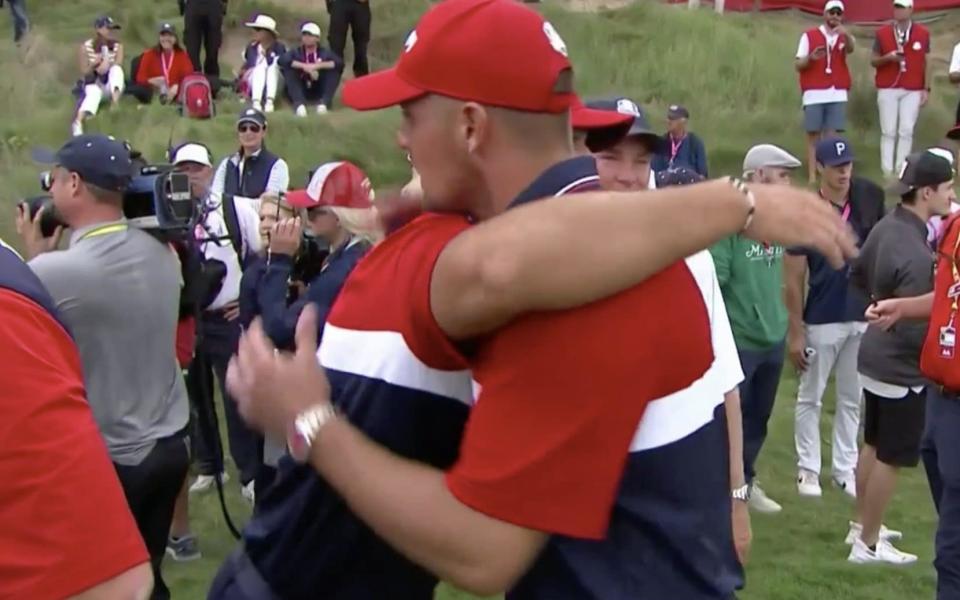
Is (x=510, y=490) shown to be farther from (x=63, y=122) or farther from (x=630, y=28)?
(x=630, y=28)

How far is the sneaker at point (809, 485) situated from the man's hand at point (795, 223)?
624cm

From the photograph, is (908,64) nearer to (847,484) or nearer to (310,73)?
(310,73)

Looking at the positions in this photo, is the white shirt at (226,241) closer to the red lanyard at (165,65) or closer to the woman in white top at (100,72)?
the woman in white top at (100,72)

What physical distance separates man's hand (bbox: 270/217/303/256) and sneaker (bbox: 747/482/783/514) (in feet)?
10.3

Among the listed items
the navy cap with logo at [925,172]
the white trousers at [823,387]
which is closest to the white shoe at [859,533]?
the white trousers at [823,387]

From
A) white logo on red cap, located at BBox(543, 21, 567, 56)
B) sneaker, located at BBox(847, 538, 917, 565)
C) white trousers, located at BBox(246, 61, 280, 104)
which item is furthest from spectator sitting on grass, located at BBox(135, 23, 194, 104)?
white logo on red cap, located at BBox(543, 21, 567, 56)

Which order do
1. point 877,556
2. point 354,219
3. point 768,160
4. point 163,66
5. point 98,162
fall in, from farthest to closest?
1. point 163,66
2. point 768,160
3. point 877,556
4. point 354,219
5. point 98,162

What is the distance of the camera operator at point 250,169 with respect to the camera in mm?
9039

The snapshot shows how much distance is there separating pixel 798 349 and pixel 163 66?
9.49 metres

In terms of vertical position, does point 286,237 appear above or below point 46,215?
below

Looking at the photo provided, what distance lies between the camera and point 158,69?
15.1m

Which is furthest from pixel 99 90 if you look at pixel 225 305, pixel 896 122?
pixel 896 122

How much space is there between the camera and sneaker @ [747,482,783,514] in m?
7.71

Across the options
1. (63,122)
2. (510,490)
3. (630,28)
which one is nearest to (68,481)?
(510,490)
